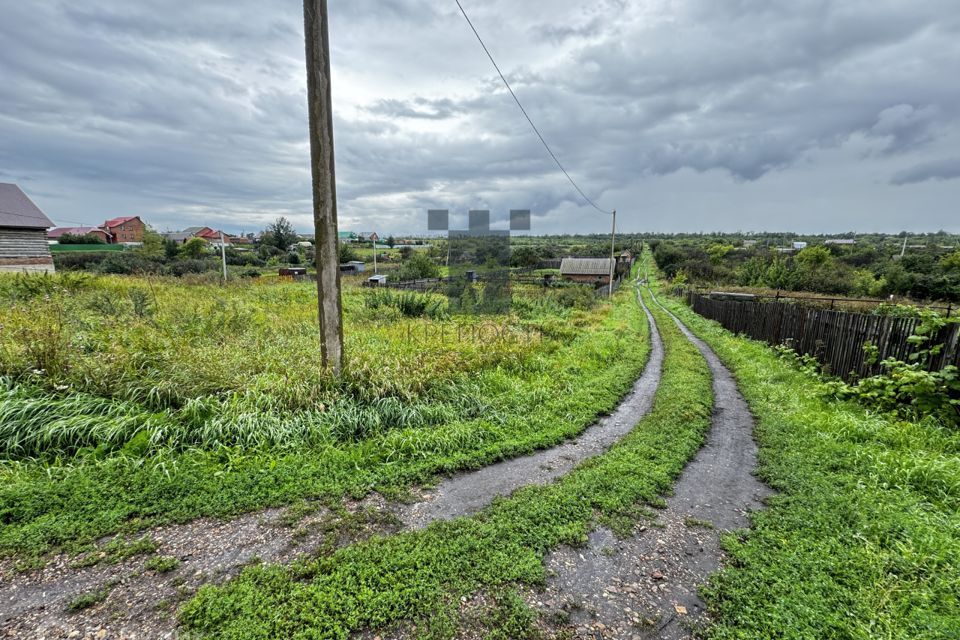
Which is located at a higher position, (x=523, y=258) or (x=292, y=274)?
(x=523, y=258)

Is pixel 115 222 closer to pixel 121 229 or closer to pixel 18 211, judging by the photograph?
pixel 121 229

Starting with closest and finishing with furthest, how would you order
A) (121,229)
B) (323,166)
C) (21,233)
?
(323,166)
(21,233)
(121,229)

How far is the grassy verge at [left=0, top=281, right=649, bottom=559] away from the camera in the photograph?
114 inches

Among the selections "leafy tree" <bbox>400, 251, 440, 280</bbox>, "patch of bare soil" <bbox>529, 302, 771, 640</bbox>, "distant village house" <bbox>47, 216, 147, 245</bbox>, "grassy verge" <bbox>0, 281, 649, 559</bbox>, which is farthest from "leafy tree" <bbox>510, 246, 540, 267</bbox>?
"distant village house" <bbox>47, 216, 147, 245</bbox>

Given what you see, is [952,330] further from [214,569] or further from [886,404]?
[214,569]

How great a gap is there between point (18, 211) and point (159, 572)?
82.6 feet

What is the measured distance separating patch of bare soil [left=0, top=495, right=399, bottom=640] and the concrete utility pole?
8.79 ft

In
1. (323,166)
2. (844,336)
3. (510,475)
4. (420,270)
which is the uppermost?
(323,166)

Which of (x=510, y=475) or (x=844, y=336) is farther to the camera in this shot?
(x=844, y=336)

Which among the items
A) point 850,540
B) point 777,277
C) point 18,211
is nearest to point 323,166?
point 850,540

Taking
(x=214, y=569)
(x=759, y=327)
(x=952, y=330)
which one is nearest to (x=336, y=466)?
(x=214, y=569)

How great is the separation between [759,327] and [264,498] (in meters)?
14.7

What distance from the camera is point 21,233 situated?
656 inches

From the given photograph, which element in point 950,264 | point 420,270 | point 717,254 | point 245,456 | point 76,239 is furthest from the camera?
point 717,254
